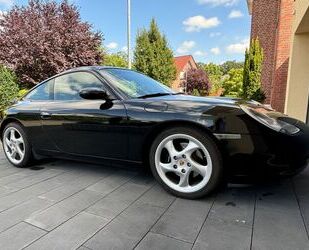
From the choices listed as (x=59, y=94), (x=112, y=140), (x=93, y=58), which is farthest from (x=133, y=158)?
(x=93, y=58)

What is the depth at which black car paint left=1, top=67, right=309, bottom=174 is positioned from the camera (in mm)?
2127

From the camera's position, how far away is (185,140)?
244 centimetres

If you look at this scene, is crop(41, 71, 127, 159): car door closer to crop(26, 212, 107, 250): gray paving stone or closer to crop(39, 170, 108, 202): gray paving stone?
crop(39, 170, 108, 202): gray paving stone

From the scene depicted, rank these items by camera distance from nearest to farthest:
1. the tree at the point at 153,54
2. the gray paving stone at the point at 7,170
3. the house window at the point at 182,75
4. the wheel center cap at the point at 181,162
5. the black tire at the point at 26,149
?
1. the wheel center cap at the point at 181,162
2. the gray paving stone at the point at 7,170
3. the black tire at the point at 26,149
4. the tree at the point at 153,54
5. the house window at the point at 182,75

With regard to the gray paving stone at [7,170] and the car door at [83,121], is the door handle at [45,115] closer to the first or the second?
the car door at [83,121]

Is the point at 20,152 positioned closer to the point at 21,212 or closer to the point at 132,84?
the point at 21,212

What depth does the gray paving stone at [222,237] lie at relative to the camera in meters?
1.73

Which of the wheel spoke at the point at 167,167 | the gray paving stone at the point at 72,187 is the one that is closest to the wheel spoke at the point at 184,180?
the wheel spoke at the point at 167,167

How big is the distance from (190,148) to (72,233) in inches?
44.7

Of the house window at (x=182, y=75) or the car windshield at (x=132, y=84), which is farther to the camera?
the house window at (x=182, y=75)

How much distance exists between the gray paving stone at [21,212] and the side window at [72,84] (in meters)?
1.17

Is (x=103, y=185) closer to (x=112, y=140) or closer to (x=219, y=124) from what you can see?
(x=112, y=140)

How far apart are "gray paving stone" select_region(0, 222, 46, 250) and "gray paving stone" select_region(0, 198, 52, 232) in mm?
92

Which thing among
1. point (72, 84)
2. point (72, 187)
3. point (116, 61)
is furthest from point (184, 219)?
point (116, 61)
